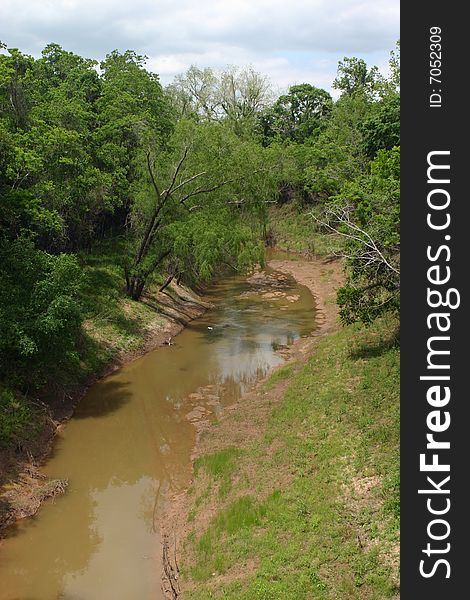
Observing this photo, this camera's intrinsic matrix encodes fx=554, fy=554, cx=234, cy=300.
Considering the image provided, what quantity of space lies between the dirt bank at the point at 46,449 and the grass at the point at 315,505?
4709 mm

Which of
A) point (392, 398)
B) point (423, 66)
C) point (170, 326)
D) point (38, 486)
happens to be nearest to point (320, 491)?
point (392, 398)

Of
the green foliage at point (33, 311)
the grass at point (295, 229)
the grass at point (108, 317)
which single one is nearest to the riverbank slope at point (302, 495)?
the green foliage at point (33, 311)

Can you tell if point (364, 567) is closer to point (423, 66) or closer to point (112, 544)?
point (112, 544)

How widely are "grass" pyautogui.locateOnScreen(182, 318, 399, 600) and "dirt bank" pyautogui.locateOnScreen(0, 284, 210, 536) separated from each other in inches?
185

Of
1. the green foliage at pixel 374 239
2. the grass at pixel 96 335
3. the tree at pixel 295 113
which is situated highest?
the tree at pixel 295 113

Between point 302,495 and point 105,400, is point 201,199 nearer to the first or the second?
point 105,400

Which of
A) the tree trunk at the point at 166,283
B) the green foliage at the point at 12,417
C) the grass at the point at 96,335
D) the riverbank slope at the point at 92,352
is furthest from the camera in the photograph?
the tree trunk at the point at 166,283

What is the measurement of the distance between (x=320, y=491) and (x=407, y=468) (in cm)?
580

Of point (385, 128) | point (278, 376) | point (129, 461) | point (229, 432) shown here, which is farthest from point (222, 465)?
point (385, 128)

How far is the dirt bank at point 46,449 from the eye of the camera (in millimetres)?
15281

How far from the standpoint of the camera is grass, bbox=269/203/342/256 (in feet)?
185

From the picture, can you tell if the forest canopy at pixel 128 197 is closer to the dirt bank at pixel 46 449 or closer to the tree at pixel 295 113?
the dirt bank at pixel 46 449

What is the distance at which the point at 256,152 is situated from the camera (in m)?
31.0

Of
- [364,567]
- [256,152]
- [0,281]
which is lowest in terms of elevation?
[364,567]
